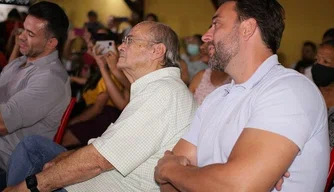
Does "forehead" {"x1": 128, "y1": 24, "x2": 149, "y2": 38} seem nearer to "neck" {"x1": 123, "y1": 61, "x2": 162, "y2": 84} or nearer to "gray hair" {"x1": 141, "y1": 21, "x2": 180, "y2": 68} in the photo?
"gray hair" {"x1": 141, "y1": 21, "x2": 180, "y2": 68}

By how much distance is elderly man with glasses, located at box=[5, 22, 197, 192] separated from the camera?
1.77m

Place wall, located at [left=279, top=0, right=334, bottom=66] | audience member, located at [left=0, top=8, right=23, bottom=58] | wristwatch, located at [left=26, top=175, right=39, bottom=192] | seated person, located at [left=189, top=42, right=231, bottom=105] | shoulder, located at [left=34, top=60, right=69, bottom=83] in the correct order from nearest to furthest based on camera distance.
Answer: wristwatch, located at [left=26, top=175, right=39, bottom=192] → shoulder, located at [left=34, top=60, right=69, bottom=83] → seated person, located at [left=189, top=42, right=231, bottom=105] → audience member, located at [left=0, top=8, right=23, bottom=58] → wall, located at [left=279, top=0, right=334, bottom=66]

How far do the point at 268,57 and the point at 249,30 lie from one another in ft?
0.36

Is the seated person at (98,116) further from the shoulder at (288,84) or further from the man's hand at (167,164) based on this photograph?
the shoulder at (288,84)

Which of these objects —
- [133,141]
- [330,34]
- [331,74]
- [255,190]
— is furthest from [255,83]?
[330,34]

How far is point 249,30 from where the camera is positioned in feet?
4.98

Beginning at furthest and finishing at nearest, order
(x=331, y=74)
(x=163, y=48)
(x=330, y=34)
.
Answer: (x=330, y=34)
(x=331, y=74)
(x=163, y=48)

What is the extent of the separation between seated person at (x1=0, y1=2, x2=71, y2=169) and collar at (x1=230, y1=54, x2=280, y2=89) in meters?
1.40

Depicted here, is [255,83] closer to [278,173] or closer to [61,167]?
[278,173]

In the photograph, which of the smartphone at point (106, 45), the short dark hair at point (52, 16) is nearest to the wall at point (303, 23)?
the smartphone at point (106, 45)

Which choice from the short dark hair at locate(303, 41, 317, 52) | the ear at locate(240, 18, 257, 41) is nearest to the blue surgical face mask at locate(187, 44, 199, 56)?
the short dark hair at locate(303, 41, 317, 52)

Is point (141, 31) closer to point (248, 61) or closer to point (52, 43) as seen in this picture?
point (248, 61)

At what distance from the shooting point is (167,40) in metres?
2.10

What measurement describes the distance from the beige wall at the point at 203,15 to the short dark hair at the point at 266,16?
599 cm
